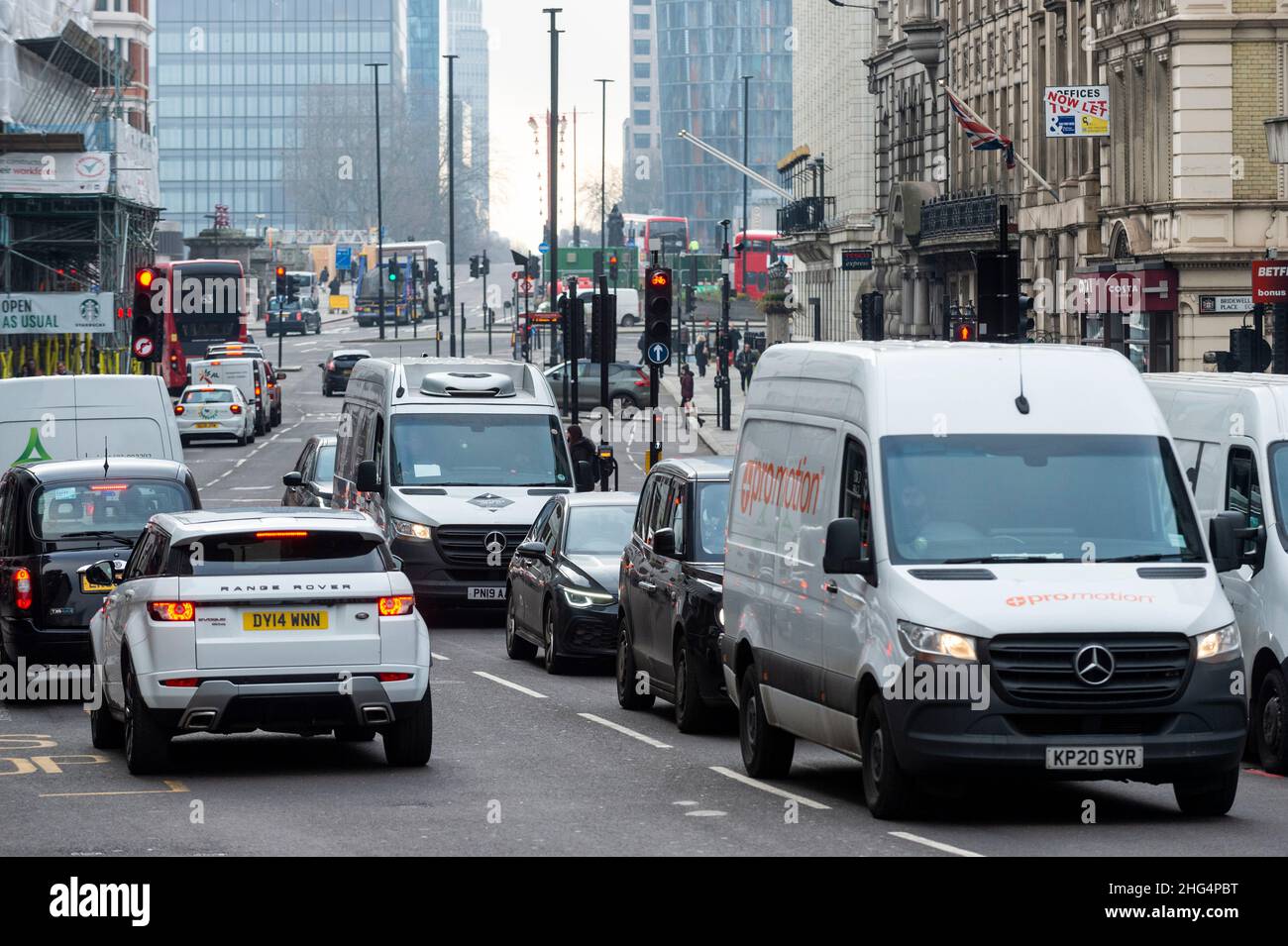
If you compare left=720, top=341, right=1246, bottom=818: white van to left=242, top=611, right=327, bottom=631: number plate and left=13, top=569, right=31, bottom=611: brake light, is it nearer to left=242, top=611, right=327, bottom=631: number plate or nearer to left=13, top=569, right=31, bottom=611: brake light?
left=242, top=611, right=327, bottom=631: number plate

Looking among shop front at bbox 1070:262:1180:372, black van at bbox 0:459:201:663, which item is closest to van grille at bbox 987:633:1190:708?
black van at bbox 0:459:201:663

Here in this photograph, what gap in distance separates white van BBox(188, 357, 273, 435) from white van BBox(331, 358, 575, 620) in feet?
131

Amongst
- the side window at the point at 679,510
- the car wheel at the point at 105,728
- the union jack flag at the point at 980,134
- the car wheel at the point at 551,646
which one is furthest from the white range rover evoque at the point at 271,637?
the union jack flag at the point at 980,134

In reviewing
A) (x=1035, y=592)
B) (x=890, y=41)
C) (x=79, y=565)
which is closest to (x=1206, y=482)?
(x=1035, y=592)

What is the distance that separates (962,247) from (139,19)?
69790 millimetres

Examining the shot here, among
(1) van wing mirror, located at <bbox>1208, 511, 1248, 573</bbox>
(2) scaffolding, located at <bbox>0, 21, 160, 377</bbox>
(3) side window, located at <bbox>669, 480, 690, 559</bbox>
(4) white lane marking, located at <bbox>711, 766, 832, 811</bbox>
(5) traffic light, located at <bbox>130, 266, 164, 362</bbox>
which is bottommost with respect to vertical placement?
(4) white lane marking, located at <bbox>711, 766, 832, 811</bbox>

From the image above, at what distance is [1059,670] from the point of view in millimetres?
11461

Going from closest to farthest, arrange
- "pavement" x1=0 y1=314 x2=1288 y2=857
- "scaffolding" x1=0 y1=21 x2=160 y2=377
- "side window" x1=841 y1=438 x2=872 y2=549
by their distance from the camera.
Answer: "pavement" x1=0 y1=314 x2=1288 y2=857 → "side window" x1=841 y1=438 x2=872 y2=549 → "scaffolding" x1=0 y1=21 x2=160 y2=377

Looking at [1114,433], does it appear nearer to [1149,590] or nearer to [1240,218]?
[1149,590]

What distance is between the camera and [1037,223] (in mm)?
52594

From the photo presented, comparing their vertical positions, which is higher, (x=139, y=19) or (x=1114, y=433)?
(x=139, y=19)

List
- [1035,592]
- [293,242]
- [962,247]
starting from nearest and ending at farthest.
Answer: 1. [1035,592]
2. [962,247]
3. [293,242]

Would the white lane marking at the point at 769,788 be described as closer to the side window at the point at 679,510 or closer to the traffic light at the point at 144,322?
the side window at the point at 679,510

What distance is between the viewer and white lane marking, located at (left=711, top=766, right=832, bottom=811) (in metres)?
12.7
